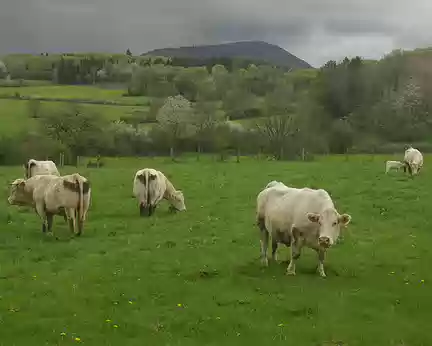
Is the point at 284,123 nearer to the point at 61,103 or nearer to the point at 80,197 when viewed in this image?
the point at 61,103

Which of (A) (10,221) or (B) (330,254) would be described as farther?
(A) (10,221)

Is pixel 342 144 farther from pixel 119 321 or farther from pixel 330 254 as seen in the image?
pixel 119 321

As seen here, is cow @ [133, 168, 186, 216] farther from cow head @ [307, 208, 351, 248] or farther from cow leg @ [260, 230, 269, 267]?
cow head @ [307, 208, 351, 248]

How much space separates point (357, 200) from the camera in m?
29.5

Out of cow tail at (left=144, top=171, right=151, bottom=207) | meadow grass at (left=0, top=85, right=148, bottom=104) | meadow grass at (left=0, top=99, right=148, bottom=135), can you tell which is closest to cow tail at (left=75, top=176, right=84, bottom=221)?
cow tail at (left=144, top=171, right=151, bottom=207)

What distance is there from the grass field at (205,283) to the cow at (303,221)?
83 cm

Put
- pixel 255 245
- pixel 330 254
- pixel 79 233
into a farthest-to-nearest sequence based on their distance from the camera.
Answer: pixel 79 233, pixel 255 245, pixel 330 254

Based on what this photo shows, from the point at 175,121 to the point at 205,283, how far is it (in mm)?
67943

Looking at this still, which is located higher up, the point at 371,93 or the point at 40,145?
the point at 371,93

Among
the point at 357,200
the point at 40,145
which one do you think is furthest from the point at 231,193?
the point at 40,145

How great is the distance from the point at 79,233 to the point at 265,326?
1147 cm

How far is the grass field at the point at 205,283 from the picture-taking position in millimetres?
11328

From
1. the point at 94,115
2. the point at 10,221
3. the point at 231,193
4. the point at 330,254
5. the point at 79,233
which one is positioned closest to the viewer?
the point at 330,254

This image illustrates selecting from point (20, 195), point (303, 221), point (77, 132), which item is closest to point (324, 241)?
point (303, 221)
